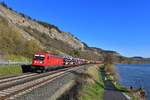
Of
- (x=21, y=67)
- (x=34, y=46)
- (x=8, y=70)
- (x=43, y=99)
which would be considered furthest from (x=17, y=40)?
(x=43, y=99)

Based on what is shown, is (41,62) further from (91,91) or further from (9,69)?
(91,91)

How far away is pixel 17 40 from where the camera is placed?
84.8 metres

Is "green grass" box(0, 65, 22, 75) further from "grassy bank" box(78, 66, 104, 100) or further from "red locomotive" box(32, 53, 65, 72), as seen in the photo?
"grassy bank" box(78, 66, 104, 100)

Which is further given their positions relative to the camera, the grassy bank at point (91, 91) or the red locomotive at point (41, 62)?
the red locomotive at point (41, 62)

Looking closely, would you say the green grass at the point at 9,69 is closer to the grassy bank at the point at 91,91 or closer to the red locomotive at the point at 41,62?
the red locomotive at the point at 41,62

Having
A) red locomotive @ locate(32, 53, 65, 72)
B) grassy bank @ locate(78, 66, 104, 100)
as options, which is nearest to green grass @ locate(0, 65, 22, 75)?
red locomotive @ locate(32, 53, 65, 72)

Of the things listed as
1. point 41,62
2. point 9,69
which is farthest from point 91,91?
point 41,62

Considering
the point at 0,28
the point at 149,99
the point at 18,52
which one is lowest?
the point at 149,99

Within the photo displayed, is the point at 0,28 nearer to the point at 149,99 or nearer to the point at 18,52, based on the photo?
the point at 18,52

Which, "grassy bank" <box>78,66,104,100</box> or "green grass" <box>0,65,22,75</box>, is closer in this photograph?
"grassy bank" <box>78,66,104,100</box>

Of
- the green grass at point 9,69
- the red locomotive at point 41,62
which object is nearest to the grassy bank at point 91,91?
the green grass at point 9,69

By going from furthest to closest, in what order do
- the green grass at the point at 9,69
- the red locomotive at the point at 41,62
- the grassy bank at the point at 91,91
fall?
the red locomotive at the point at 41,62 → the green grass at the point at 9,69 → the grassy bank at the point at 91,91

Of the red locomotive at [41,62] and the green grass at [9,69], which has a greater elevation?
the red locomotive at [41,62]

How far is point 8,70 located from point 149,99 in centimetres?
1810
